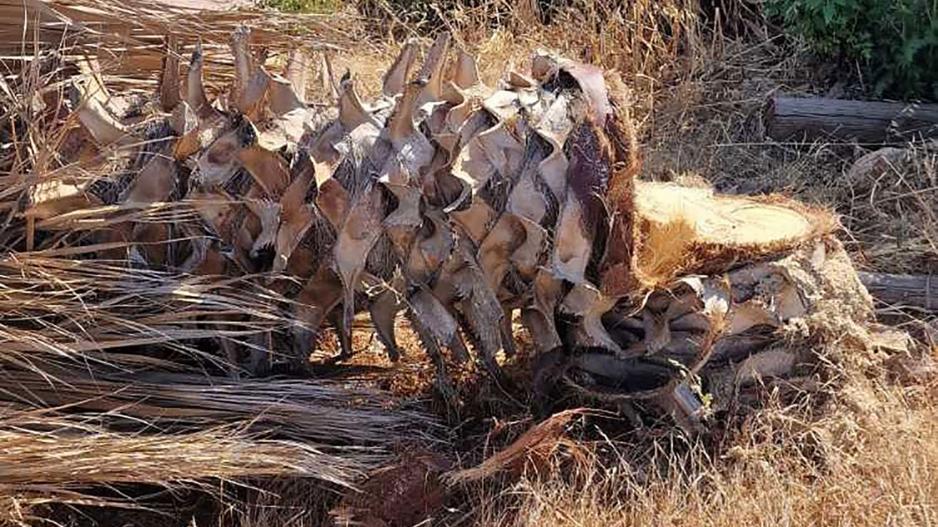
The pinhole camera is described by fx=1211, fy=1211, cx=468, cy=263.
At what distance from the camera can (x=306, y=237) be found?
2990 mm

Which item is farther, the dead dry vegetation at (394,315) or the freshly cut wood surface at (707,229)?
the freshly cut wood surface at (707,229)

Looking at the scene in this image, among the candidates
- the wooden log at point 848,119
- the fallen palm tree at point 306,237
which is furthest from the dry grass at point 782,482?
the wooden log at point 848,119

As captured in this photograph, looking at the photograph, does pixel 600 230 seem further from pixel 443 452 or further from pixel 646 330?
pixel 443 452

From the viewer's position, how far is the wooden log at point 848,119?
4965 millimetres

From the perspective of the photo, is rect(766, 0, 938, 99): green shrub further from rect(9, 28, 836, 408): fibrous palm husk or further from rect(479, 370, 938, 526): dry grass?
rect(9, 28, 836, 408): fibrous palm husk

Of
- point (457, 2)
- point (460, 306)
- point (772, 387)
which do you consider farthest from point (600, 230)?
point (457, 2)

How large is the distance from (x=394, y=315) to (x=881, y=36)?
311 centimetres

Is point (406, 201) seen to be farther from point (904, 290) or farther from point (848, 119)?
point (848, 119)

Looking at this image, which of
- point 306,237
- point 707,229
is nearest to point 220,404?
point 306,237

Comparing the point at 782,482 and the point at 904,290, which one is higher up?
the point at 904,290

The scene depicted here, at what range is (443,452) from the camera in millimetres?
3127

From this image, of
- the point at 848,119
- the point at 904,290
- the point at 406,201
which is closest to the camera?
the point at 406,201

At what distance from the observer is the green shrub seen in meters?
5.01

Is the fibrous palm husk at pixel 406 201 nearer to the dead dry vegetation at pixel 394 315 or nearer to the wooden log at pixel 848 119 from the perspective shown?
the dead dry vegetation at pixel 394 315
